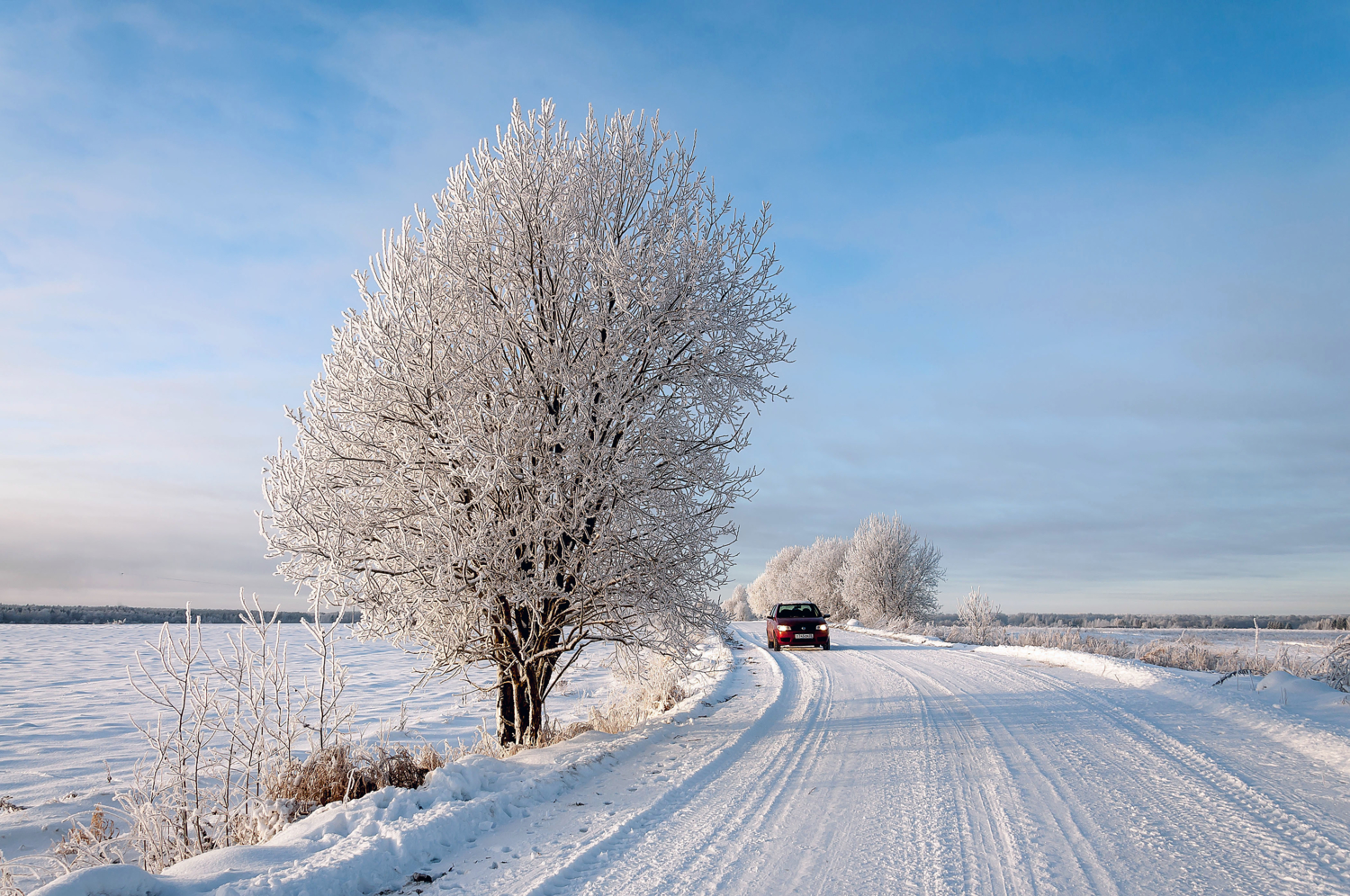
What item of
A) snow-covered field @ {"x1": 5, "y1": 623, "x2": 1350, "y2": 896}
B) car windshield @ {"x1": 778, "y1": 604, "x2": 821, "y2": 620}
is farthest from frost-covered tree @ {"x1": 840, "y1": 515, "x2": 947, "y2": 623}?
snow-covered field @ {"x1": 5, "y1": 623, "x2": 1350, "y2": 896}

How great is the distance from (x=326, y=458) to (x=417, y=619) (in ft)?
7.23

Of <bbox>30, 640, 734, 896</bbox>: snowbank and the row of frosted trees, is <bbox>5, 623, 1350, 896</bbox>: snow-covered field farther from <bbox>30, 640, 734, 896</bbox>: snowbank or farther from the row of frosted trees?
the row of frosted trees

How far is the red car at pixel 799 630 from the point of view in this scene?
921 inches

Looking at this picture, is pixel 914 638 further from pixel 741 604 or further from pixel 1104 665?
pixel 741 604

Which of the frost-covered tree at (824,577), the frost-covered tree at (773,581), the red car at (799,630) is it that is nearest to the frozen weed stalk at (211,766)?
the red car at (799,630)

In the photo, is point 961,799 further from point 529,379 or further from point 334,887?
point 529,379

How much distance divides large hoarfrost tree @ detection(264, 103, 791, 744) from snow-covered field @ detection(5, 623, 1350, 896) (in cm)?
200

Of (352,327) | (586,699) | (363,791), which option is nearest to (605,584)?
(363,791)

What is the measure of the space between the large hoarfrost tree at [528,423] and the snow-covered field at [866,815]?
6.56 feet

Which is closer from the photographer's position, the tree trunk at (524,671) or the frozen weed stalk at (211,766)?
the frozen weed stalk at (211,766)

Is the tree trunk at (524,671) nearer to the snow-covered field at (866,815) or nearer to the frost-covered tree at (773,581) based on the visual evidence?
the snow-covered field at (866,815)

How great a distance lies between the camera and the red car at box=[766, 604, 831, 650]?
23.4m

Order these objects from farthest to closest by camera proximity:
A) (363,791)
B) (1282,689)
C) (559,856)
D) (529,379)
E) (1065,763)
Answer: (1282,689), (529,379), (1065,763), (363,791), (559,856)

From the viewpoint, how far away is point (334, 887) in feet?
13.0
